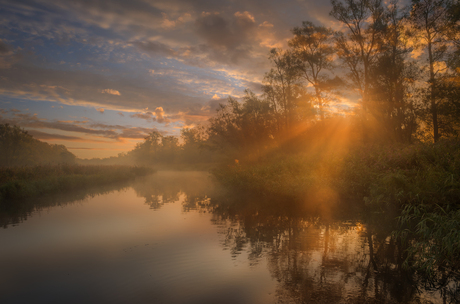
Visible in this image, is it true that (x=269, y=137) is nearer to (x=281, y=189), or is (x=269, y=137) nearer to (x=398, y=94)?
(x=398, y=94)

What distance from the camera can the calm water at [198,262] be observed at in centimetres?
469

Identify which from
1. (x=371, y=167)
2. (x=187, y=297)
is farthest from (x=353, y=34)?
(x=187, y=297)

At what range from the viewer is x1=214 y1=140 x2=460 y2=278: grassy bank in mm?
5844

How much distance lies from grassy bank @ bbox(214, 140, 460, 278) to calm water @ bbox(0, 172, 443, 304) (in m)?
0.97

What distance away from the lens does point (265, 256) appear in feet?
21.3

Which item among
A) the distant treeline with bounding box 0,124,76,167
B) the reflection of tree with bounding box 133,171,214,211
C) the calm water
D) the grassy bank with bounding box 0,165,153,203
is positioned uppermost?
the distant treeline with bounding box 0,124,76,167

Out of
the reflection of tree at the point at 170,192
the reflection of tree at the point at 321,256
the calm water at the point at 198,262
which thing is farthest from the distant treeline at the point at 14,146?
the reflection of tree at the point at 321,256

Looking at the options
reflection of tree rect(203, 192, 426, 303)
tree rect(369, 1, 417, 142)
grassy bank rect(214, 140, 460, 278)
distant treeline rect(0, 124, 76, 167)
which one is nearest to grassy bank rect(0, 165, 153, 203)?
reflection of tree rect(203, 192, 426, 303)

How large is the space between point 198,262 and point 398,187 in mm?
7808

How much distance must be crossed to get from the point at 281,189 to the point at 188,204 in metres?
5.62

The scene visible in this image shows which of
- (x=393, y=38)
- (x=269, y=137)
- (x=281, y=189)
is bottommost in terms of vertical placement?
(x=281, y=189)

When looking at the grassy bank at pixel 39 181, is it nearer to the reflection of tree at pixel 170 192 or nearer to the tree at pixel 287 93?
the reflection of tree at pixel 170 192

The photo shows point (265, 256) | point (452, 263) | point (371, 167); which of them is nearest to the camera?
point (452, 263)

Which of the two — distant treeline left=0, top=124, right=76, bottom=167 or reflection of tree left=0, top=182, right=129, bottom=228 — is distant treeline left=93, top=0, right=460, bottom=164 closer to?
reflection of tree left=0, top=182, right=129, bottom=228
